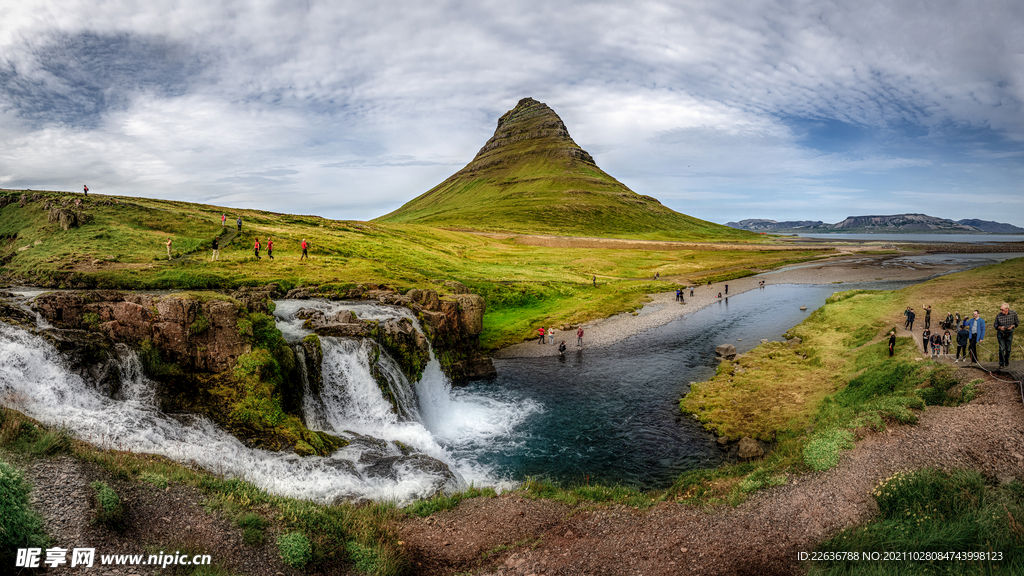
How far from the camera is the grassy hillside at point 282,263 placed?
141ft

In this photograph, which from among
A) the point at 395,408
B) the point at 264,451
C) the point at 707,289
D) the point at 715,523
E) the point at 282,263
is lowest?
the point at 395,408

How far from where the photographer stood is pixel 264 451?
21953 millimetres

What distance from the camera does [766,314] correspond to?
2648 inches

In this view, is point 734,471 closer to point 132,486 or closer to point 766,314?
point 132,486

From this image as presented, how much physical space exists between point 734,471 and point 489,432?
15786 mm

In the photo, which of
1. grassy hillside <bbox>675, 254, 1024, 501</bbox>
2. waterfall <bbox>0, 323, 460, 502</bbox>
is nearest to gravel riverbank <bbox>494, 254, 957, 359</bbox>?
grassy hillside <bbox>675, 254, 1024, 501</bbox>

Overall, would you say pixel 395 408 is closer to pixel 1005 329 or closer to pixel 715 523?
pixel 715 523

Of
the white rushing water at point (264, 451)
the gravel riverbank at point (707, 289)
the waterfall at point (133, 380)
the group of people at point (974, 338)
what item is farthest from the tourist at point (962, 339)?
the waterfall at point (133, 380)

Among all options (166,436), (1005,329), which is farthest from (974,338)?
(166,436)

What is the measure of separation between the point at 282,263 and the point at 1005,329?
2315 inches

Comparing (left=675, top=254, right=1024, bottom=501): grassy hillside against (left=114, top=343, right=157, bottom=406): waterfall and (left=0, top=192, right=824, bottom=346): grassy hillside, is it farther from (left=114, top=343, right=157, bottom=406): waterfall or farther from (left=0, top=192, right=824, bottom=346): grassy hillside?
(left=0, top=192, right=824, bottom=346): grassy hillside

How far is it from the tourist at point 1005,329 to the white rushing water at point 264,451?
25.1m

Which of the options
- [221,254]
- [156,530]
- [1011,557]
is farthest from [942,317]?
[221,254]

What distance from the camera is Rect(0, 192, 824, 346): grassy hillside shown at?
4306 centimetres
